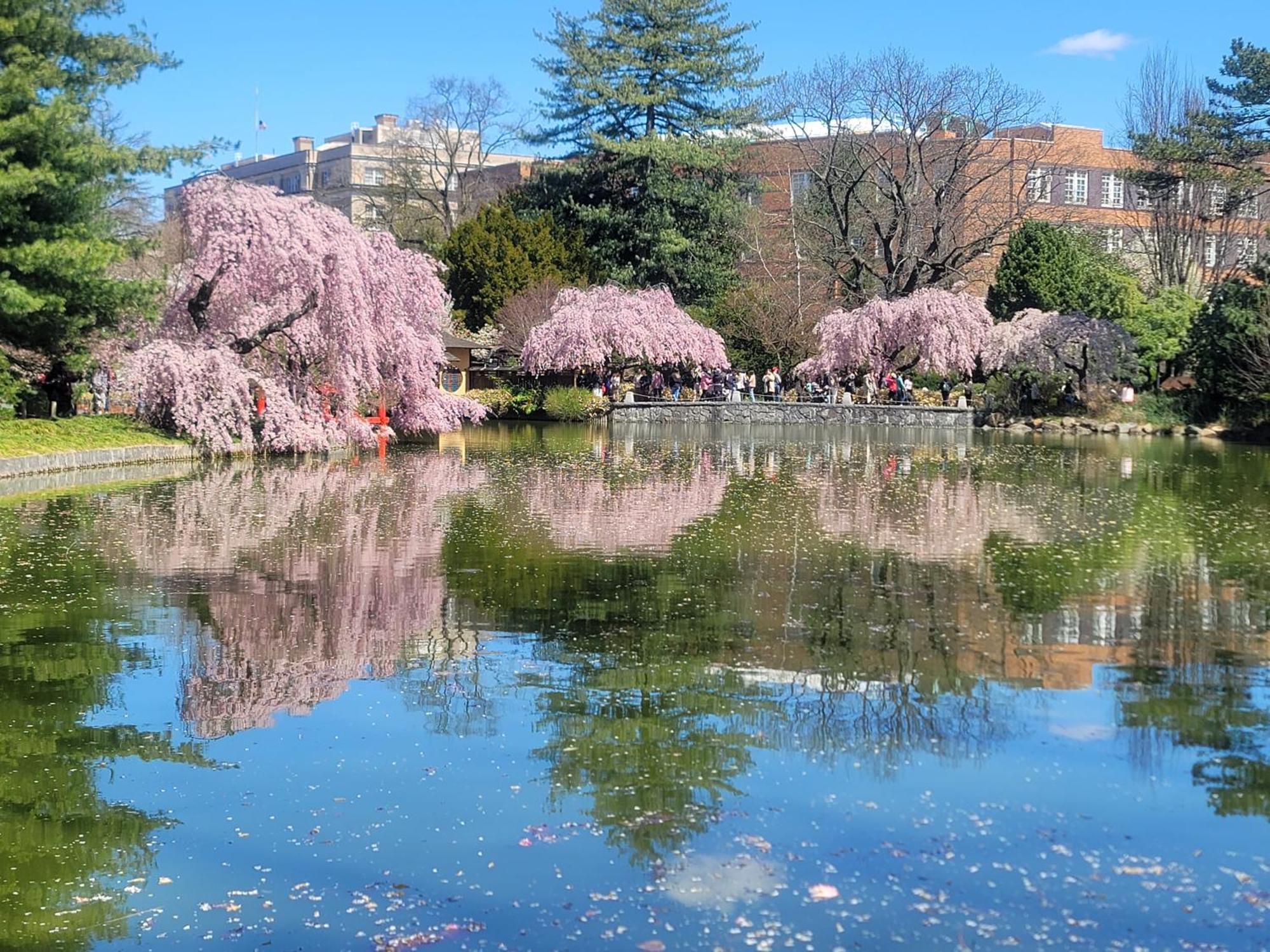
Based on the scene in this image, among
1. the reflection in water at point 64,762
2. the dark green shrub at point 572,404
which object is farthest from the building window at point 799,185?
the reflection in water at point 64,762

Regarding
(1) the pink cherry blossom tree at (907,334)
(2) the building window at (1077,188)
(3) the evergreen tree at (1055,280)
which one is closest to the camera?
(3) the evergreen tree at (1055,280)

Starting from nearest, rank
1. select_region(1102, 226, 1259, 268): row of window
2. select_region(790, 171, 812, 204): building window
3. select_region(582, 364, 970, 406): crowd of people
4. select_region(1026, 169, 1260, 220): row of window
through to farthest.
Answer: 1. select_region(582, 364, 970, 406): crowd of people
2. select_region(1026, 169, 1260, 220): row of window
3. select_region(1102, 226, 1259, 268): row of window
4. select_region(790, 171, 812, 204): building window

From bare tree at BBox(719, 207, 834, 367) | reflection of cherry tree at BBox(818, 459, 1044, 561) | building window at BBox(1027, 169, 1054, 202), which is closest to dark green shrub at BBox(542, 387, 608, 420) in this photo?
bare tree at BBox(719, 207, 834, 367)

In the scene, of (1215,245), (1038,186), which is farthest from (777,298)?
(1215,245)

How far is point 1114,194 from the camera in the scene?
75625 millimetres

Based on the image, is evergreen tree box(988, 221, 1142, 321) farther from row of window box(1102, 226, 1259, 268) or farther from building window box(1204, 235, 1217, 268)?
building window box(1204, 235, 1217, 268)

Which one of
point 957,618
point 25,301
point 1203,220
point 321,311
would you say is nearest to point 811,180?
point 1203,220

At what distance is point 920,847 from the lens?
21.7ft

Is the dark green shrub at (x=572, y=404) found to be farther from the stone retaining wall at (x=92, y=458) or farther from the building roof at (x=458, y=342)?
the stone retaining wall at (x=92, y=458)

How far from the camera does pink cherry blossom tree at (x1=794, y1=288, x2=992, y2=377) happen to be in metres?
51.3

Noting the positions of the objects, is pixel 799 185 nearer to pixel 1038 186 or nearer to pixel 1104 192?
pixel 1038 186

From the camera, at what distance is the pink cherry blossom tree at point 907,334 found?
2019 inches

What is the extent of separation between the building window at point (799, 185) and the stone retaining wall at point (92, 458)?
43130 mm

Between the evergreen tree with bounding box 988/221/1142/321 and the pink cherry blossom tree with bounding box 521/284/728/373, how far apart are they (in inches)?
421
